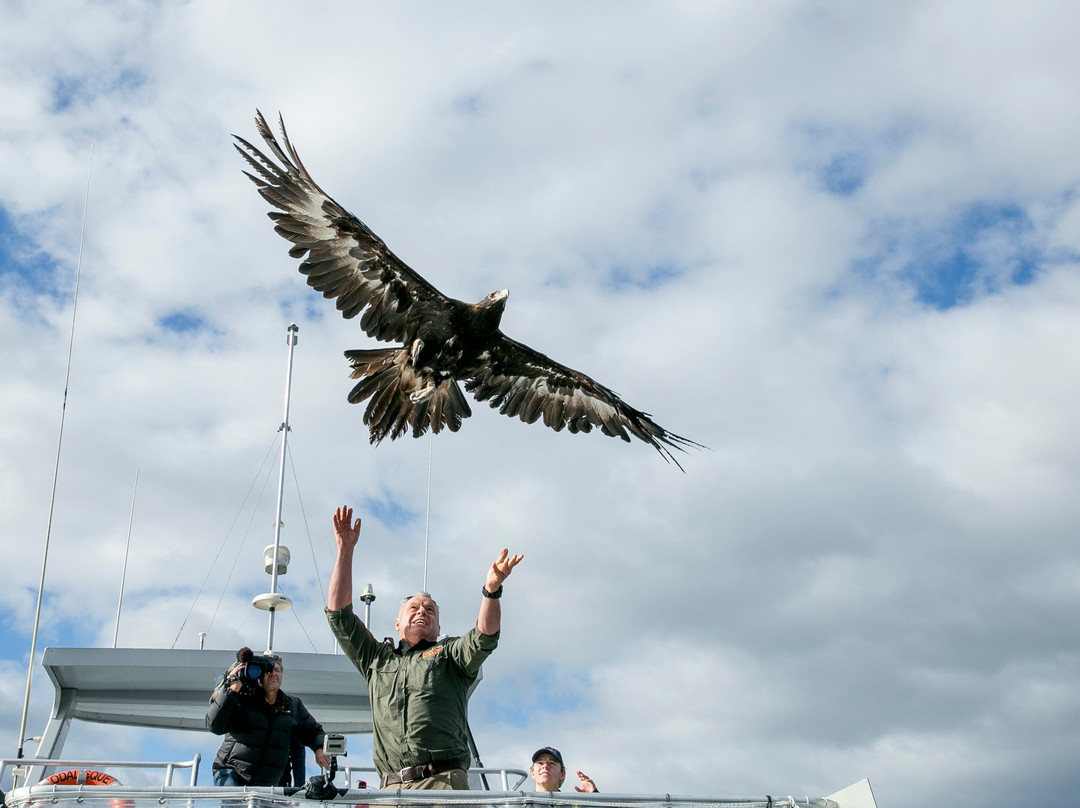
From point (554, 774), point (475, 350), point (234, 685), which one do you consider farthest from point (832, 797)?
point (475, 350)

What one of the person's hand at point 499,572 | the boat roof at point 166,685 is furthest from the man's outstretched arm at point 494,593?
the boat roof at point 166,685

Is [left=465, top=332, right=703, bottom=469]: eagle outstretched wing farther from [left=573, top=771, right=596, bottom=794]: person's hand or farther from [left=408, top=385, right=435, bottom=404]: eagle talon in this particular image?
[left=573, top=771, right=596, bottom=794]: person's hand

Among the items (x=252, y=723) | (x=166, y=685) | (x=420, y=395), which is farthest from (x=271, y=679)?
(x=420, y=395)

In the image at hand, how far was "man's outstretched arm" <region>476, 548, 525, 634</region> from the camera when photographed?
5.99 meters

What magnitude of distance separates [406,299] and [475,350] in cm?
107

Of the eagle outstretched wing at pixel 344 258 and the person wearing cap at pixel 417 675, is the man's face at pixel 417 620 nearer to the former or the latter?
the person wearing cap at pixel 417 675

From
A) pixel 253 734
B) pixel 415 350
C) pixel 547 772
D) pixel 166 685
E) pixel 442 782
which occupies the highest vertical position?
pixel 415 350

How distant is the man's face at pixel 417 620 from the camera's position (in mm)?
6418

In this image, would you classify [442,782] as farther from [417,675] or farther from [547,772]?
[547,772]

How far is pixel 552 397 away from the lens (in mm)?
12664

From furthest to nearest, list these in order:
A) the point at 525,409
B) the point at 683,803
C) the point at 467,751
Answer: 1. the point at 525,409
2. the point at 467,751
3. the point at 683,803

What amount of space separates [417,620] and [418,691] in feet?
1.50

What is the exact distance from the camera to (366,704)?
10.8 meters

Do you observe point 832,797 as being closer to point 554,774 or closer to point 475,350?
point 554,774
